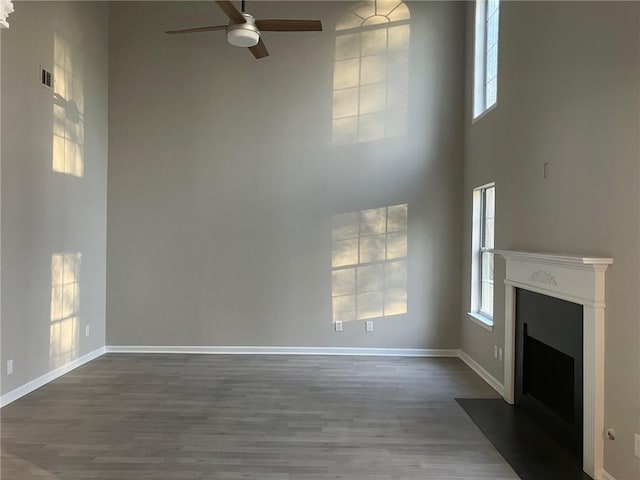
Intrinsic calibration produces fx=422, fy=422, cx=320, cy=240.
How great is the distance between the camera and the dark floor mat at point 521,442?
9.01 feet

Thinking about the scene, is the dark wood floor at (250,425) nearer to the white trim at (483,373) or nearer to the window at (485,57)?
the white trim at (483,373)

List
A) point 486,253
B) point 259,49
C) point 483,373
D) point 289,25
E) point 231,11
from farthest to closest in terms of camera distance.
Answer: point 486,253
point 483,373
point 259,49
point 289,25
point 231,11

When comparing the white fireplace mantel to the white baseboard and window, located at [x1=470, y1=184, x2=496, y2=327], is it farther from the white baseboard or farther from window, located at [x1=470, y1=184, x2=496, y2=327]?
window, located at [x1=470, y1=184, x2=496, y2=327]

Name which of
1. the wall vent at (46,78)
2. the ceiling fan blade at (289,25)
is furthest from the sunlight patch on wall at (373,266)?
the wall vent at (46,78)

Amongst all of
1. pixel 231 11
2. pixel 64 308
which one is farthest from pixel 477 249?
pixel 64 308

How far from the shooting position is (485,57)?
5.09m

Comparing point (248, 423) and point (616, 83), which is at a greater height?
point (616, 83)

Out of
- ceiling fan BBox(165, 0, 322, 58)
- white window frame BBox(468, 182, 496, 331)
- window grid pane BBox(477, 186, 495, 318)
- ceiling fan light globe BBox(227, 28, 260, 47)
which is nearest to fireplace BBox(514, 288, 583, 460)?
window grid pane BBox(477, 186, 495, 318)

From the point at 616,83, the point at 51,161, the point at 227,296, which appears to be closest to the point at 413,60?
the point at 616,83

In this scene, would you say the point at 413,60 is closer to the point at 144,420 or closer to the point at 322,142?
the point at 322,142

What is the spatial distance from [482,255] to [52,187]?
4.91 metres

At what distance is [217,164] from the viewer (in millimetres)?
5660

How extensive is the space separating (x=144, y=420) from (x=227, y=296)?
2.27 metres

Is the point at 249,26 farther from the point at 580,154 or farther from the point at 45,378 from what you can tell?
the point at 45,378
